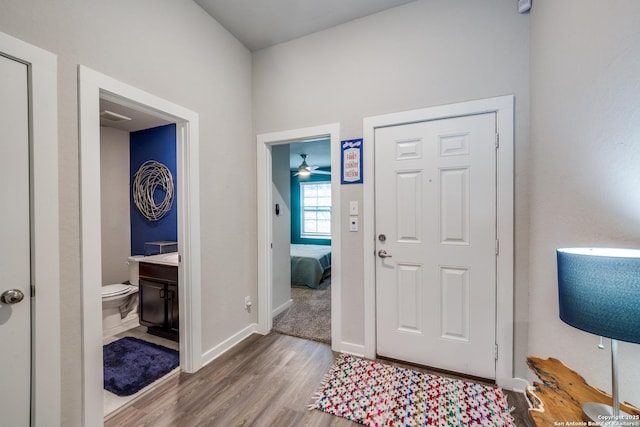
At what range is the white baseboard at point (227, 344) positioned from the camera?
2174 mm

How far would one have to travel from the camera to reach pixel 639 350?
903 millimetres

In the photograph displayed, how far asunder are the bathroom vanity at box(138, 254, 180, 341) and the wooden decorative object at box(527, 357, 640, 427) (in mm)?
2508

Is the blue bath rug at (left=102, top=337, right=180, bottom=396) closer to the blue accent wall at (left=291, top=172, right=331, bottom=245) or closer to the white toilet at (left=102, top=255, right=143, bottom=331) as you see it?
the white toilet at (left=102, top=255, right=143, bottom=331)

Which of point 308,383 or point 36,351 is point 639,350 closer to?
point 308,383

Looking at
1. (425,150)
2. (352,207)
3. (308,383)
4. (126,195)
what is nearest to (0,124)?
(352,207)

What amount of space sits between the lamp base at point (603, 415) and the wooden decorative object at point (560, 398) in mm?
17

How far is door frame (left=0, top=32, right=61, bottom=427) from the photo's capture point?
1208 mm

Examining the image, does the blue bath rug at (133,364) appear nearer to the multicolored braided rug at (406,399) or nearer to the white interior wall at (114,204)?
the multicolored braided rug at (406,399)

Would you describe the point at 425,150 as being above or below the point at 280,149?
below

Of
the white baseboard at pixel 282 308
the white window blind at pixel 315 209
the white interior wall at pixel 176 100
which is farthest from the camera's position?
the white window blind at pixel 315 209

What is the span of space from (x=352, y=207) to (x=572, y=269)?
61.7 inches

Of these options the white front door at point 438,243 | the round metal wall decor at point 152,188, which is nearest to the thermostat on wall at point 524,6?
the white front door at point 438,243

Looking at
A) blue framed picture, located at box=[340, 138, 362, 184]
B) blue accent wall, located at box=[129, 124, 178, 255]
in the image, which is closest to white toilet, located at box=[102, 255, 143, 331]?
blue accent wall, located at box=[129, 124, 178, 255]

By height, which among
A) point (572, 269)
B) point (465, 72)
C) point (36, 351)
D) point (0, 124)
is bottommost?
point (36, 351)
